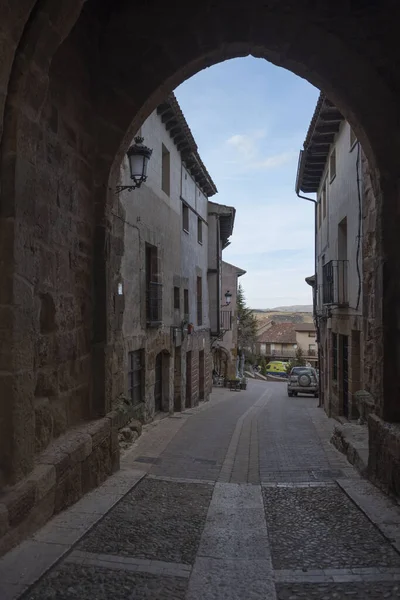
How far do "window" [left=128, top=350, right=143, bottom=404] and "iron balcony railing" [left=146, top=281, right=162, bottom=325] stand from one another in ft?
2.27

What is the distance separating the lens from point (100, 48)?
181 inches

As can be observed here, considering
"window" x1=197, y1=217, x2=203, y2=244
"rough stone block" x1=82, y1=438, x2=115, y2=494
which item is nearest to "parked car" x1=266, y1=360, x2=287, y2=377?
"window" x1=197, y1=217, x2=203, y2=244

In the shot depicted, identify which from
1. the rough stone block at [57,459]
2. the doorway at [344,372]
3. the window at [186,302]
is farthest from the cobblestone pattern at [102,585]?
the window at [186,302]

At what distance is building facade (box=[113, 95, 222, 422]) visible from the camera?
28.7 feet

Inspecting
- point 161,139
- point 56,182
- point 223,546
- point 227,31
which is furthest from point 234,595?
point 161,139

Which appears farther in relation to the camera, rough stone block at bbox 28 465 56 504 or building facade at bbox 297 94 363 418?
building facade at bbox 297 94 363 418

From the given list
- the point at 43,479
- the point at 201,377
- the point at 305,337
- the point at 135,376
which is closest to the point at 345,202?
the point at 135,376

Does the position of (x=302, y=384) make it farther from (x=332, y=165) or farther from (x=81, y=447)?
(x=81, y=447)

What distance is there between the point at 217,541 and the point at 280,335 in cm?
5368

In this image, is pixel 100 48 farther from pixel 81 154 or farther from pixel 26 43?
pixel 26 43

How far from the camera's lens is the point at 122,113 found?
14.9 ft

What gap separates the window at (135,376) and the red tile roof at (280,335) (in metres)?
46.0

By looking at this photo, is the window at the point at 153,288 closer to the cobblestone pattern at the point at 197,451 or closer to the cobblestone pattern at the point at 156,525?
the cobblestone pattern at the point at 197,451

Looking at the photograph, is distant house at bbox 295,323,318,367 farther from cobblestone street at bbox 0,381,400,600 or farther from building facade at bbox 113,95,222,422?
cobblestone street at bbox 0,381,400,600
